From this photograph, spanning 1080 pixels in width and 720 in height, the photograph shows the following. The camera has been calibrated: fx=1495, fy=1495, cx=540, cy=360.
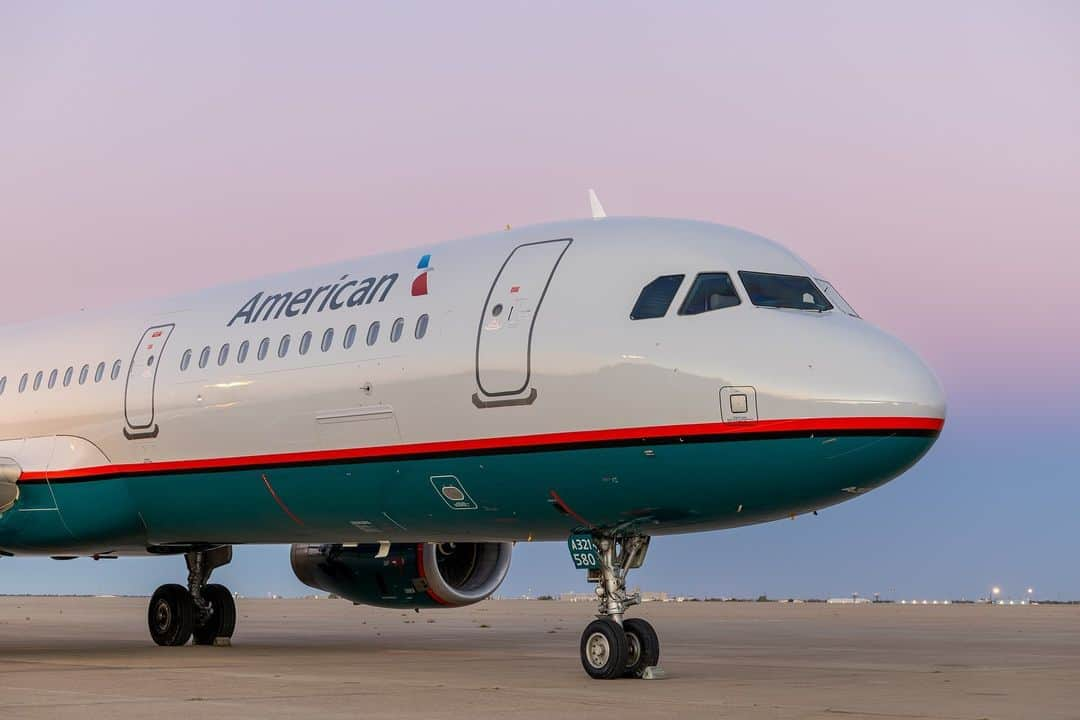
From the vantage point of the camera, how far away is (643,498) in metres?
14.7

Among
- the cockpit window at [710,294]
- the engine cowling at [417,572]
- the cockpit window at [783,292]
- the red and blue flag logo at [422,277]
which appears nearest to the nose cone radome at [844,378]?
the cockpit window at [783,292]

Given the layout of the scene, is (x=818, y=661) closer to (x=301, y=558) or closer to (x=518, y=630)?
(x=301, y=558)

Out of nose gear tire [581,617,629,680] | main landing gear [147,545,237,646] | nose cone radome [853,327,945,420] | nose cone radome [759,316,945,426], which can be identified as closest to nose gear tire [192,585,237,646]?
main landing gear [147,545,237,646]

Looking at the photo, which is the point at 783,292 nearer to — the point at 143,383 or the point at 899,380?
the point at 899,380

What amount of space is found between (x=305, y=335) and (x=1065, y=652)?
37.2 feet

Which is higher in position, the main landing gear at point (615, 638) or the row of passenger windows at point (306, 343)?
the row of passenger windows at point (306, 343)

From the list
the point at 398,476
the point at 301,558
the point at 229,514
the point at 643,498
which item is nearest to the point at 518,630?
the point at 301,558

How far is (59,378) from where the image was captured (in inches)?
845

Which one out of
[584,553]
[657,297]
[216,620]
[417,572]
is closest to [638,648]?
[584,553]

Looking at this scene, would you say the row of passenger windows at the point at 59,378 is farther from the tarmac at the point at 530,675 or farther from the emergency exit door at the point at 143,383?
the tarmac at the point at 530,675

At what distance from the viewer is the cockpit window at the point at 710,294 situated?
14766mm

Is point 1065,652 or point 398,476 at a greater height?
point 398,476

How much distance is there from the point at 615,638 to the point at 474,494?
239cm

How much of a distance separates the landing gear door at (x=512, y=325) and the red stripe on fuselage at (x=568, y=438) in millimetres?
462
